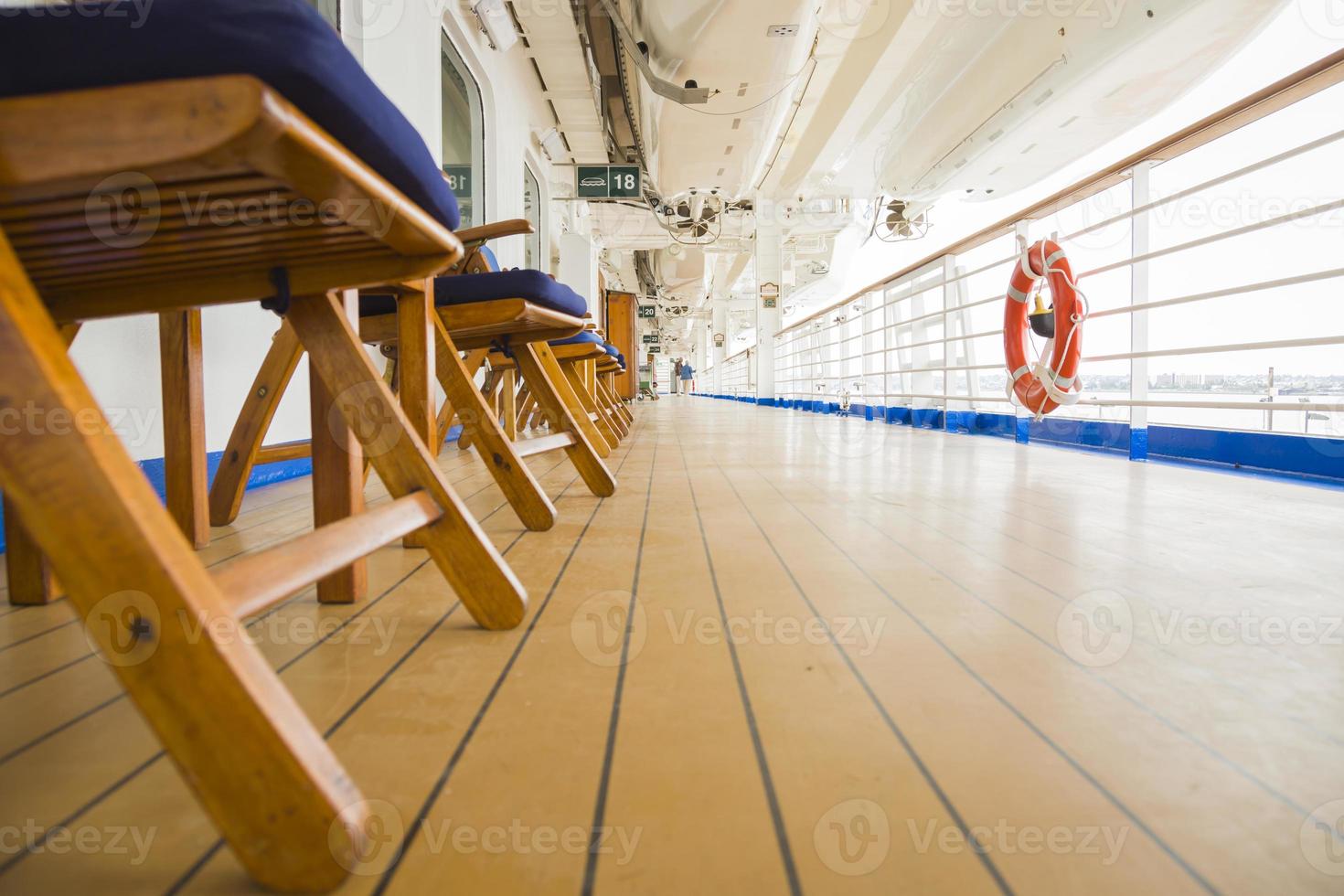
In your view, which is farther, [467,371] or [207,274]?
[467,371]

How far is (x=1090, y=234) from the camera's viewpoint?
250cm

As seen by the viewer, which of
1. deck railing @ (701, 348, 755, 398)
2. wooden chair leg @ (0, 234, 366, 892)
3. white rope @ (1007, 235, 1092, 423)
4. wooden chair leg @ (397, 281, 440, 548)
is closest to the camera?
wooden chair leg @ (0, 234, 366, 892)

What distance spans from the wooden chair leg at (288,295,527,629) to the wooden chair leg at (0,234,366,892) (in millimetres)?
299

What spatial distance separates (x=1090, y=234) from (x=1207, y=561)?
77.7 inches

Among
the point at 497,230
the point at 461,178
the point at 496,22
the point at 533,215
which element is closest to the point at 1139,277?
the point at 497,230

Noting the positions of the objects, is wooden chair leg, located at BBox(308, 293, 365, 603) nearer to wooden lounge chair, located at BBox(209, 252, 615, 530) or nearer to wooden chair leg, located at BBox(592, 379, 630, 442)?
wooden lounge chair, located at BBox(209, 252, 615, 530)

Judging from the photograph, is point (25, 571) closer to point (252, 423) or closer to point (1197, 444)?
point (252, 423)

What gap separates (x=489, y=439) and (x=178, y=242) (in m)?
0.63

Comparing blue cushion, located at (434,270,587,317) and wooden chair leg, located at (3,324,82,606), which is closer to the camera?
wooden chair leg, located at (3,324,82,606)

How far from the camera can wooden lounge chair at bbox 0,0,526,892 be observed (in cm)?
33

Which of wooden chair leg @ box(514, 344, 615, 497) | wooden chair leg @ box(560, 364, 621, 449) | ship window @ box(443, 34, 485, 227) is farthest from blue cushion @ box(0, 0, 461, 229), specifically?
ship window @ box(443, 34, 485, 227)

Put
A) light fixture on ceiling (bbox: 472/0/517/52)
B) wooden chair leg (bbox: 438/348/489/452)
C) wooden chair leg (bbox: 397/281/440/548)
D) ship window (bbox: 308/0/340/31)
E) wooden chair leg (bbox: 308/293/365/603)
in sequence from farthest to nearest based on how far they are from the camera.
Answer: light fixture on ceiling (bbox: 472/0/517/52) < wooden chair leg (bbox: 438/348/489/452) < ship window (bbox: 308/0/340/31) < wooden chair leg (bbox: 397/281/440/548) < wooden chair leg (bbox: 308/293/365/603)

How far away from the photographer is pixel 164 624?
329 millimetres

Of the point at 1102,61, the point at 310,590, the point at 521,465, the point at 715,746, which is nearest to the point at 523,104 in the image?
the point at 1102,61
